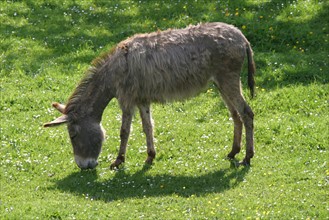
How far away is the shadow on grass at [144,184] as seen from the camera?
1064cm

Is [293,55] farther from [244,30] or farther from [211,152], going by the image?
[211,152]

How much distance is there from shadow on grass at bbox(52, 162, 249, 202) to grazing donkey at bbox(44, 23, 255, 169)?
38 cm

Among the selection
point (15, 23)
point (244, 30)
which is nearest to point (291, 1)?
point (244, 30)

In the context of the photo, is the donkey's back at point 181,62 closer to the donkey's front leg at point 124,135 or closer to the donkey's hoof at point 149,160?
the donkey's front leg at point 124,135

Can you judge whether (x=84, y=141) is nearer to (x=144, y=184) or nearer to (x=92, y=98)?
(x=92, y=98)

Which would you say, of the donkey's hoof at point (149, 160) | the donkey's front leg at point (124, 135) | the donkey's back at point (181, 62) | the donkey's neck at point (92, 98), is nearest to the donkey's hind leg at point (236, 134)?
the donkey's back at point (181, 62)

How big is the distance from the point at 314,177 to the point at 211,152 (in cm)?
206

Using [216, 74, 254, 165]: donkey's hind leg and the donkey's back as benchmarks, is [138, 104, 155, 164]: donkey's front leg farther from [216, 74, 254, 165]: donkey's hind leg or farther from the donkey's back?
[216, 74, 254, 165]: donkey's hind leg

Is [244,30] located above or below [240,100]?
below

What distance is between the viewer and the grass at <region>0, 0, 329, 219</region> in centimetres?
1011

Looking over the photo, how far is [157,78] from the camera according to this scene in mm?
11586

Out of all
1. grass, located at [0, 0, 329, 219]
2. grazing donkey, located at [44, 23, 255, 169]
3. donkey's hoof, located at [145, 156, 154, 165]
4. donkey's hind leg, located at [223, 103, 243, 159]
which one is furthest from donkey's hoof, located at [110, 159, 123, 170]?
donkey's hind leg, located at [223, 103, 243, 159]

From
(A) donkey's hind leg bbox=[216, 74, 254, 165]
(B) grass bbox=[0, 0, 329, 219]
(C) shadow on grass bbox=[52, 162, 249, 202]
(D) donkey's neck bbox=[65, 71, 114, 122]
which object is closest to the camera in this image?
(B) grass bbox=[0, 0, 329, 219]

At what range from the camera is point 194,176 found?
1128cm
